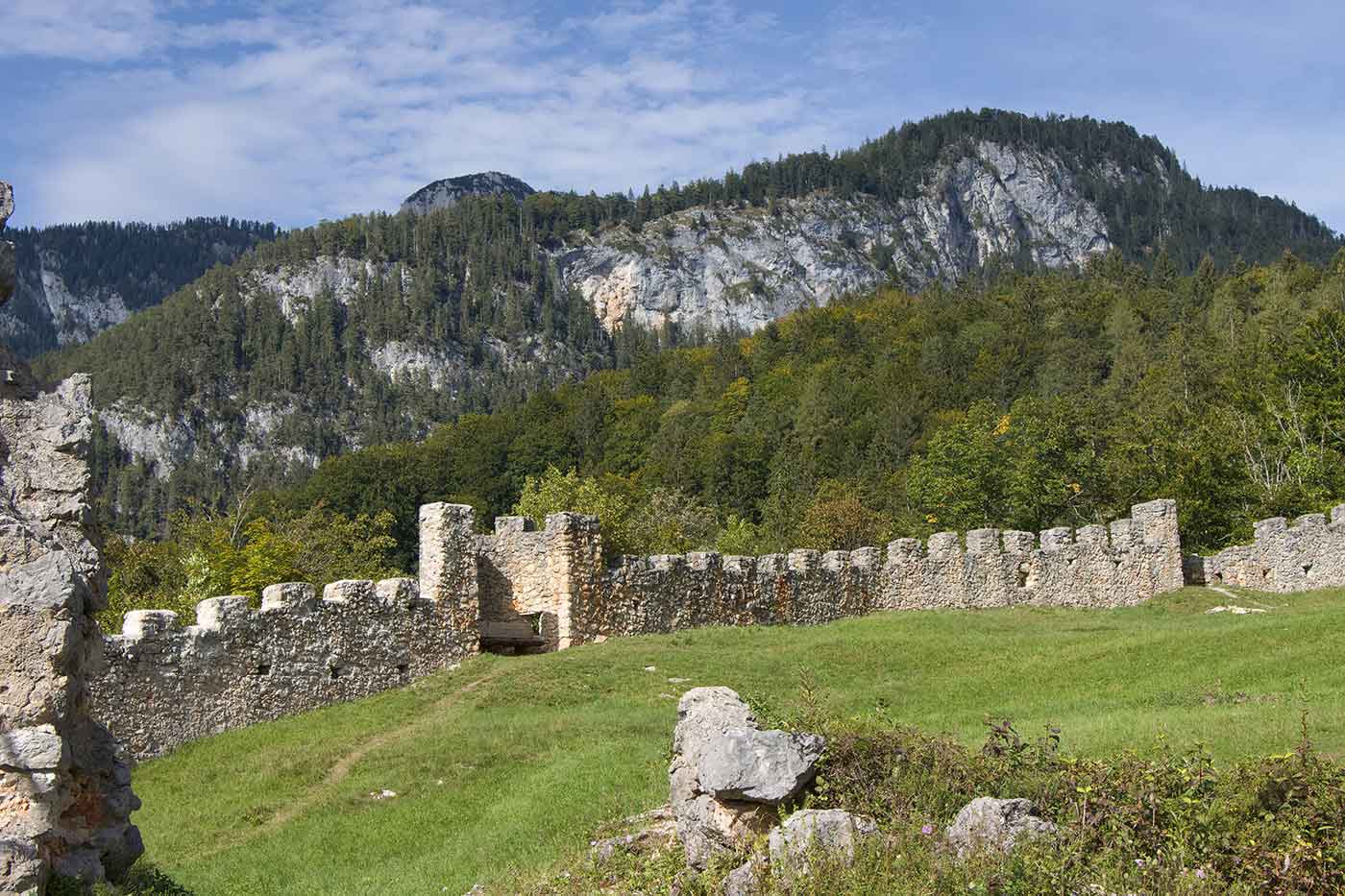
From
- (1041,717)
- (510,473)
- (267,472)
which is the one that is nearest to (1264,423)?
(1041,717)

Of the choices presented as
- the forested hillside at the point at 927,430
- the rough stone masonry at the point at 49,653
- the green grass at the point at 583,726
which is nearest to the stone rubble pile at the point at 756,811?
the green grass at the point at 583,726

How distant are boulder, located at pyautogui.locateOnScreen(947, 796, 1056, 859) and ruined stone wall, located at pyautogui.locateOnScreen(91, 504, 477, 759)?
1324 centimetres

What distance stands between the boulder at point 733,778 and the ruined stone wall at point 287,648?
11.2 metres

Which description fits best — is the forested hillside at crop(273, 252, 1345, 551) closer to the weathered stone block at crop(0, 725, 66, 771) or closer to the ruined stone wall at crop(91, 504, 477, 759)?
the ruined stone wall at crop(91, 504, 477, 759)

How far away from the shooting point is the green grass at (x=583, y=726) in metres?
13.6

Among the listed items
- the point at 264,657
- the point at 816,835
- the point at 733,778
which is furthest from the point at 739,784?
the point at 264,657

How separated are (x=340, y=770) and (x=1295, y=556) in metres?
26.3

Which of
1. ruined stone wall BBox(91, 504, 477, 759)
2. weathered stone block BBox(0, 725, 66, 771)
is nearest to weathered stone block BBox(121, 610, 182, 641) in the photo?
ruined stone wall BBox(91, 504, 477, 759)

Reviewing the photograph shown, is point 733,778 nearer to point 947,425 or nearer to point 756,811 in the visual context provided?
point 756,811

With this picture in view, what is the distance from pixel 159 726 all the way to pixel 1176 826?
14659mm

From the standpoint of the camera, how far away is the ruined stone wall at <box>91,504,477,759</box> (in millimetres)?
19172

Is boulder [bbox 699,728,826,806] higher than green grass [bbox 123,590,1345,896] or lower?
higher

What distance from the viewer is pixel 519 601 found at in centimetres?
2656

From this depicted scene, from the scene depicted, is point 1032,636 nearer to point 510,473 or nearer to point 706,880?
point 706,880
